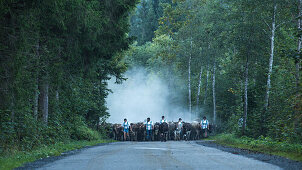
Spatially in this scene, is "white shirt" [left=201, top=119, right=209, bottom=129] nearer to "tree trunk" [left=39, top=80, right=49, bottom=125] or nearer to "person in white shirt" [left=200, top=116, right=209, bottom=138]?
"person in white shirt" [left=200, top=116, right=209, bottom=138]

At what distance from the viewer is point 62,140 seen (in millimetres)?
25031

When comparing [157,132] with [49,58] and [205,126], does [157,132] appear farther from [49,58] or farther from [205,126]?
[49,58]

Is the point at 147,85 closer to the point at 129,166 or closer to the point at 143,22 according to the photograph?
the point at 143,22

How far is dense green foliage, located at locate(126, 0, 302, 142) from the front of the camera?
21656mm

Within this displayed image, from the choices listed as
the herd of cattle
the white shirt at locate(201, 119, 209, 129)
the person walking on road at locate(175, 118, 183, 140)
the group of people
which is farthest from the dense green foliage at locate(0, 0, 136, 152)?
the white shirt at locate(201, 119, 209, 129)

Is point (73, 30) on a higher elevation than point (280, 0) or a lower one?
lower

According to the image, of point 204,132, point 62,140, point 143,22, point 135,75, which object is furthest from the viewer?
point 143,22

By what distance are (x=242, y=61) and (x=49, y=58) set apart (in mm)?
19019

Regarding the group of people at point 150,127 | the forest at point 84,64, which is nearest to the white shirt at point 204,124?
the group of people at point 150,127

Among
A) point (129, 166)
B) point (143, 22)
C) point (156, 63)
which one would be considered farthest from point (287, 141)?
point (143, 22)

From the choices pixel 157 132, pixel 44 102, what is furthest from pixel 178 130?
pixel 44 102

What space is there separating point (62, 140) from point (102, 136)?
515 inches

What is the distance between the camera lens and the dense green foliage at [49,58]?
16.3 metres

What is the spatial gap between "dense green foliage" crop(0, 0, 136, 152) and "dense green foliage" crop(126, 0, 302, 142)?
812cm
